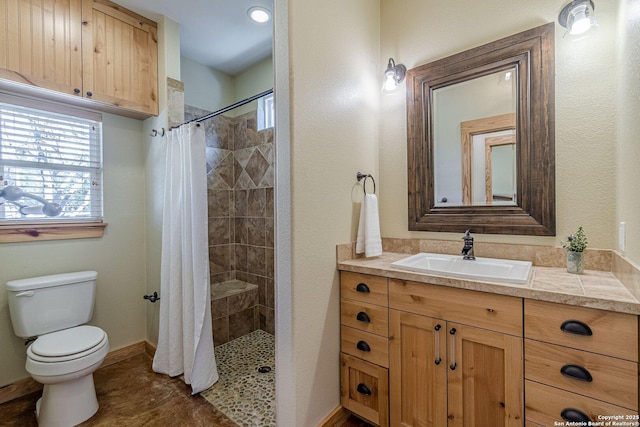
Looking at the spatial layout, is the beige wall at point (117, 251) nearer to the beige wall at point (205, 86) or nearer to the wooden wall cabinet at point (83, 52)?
the wooden wall cabinet at point (83, 52)

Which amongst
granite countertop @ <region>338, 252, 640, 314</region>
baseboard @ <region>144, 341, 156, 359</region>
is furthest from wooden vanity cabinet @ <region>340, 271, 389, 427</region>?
baseboard @ <region>144, 341, 156, 359</region>

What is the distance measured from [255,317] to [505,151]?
2.52 metres

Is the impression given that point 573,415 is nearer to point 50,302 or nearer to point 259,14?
point 50,302

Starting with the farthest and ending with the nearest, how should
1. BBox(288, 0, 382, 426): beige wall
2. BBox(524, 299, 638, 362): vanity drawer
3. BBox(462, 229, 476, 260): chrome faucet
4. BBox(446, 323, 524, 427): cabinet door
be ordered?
1. BBox(462, 229, 476, 260): chrome faucet
2. BBox(288, 0, 382, 426): beige wall
3. BBox(446, 323, 524, 427): cabinet door
4. BBox(524, 299, 638, 362): vanity drawer

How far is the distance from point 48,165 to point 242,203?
1.54 m

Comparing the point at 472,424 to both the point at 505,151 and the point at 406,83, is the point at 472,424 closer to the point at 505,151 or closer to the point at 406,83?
the point at 505,151

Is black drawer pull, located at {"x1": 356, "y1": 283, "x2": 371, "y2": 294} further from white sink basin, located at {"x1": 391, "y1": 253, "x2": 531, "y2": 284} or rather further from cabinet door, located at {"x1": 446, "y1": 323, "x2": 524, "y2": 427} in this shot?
cabinet door, located at {"x1": 446, "y1": 323, "x2": 524, "y2": 427}

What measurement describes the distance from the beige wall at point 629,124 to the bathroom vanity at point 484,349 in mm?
253

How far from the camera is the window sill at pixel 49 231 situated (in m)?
1.78

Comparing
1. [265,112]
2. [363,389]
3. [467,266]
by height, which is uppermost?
[265,112]

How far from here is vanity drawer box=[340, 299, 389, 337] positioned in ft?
4.69

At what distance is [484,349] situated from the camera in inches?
45.7

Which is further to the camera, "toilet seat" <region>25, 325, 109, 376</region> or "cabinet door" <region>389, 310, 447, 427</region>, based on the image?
"toilet seat" <region>25, 325, 109, 376</region>

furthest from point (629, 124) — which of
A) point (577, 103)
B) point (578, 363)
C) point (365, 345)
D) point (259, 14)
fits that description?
point (259, 14)
